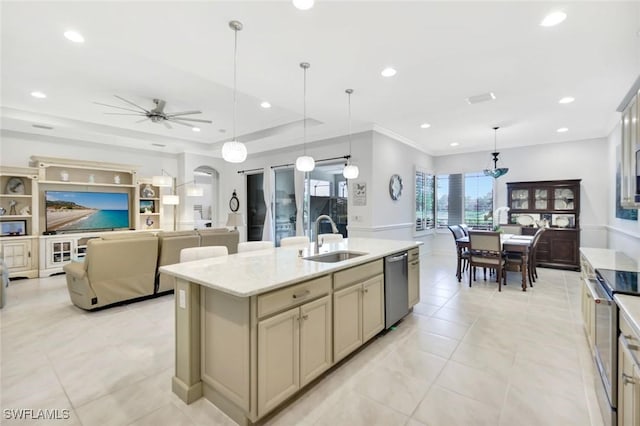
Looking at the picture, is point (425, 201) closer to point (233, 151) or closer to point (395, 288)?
point (395, 288)

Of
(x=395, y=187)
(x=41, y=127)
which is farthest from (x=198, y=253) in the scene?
(x=41, y=127)

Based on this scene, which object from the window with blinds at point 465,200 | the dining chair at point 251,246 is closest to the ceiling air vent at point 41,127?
the dining chair at point 251,246

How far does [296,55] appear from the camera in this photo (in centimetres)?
290

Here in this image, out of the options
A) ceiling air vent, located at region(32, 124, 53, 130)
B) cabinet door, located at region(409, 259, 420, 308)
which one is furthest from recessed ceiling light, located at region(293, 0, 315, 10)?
ceiling air vent, located at region(32, 124, 53, 130)

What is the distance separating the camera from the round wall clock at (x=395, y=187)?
233 inches

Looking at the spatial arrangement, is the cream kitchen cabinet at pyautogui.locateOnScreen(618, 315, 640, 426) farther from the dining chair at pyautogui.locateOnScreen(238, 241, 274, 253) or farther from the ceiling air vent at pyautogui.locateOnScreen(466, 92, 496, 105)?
the ceiling air vent at pyautogui.locateOnScreen(466, 92, 496, 105)

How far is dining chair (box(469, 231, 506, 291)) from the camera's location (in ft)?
15.1

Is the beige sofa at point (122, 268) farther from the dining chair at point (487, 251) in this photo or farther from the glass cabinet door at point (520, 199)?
the glass cabinet door at point (520, 199)

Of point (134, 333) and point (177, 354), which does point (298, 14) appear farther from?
point (134, 333)

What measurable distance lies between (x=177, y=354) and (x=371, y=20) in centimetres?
304

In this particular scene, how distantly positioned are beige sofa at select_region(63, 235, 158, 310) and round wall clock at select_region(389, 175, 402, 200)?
4332 millimetres

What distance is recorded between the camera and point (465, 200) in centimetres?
761

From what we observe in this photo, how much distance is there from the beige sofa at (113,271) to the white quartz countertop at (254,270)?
6.82 feet

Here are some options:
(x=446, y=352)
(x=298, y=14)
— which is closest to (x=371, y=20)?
(x=298, y=14)
